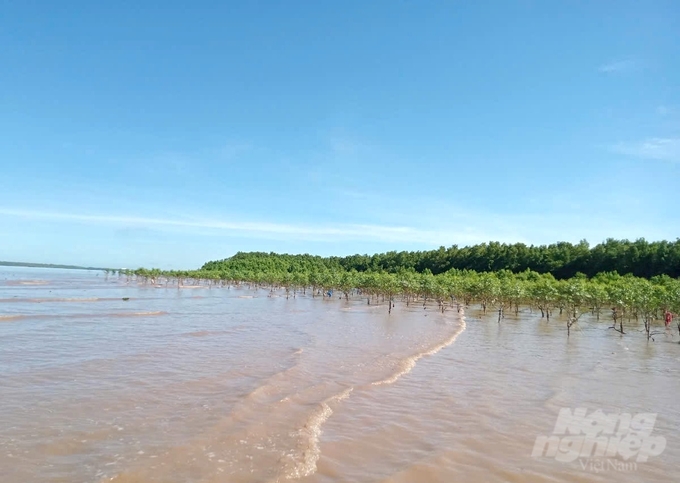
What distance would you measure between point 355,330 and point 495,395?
1256cm

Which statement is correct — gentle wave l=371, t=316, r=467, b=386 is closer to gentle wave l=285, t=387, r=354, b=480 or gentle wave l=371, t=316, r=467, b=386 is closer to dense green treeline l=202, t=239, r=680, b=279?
gentle wave l=285, t=387, r=354, b=480

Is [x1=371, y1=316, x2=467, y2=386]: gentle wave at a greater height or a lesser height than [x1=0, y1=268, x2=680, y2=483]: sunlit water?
greater

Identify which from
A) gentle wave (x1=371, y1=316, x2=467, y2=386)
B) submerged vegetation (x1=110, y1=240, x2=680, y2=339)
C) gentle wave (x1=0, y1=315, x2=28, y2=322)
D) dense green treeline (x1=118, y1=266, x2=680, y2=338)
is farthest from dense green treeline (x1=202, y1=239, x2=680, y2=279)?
gentle wave (x1=0, y1=315, x2=28, y2=322)

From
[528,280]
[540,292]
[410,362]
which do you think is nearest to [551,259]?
[528,280]

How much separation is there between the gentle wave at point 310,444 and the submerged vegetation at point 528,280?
55.4ft

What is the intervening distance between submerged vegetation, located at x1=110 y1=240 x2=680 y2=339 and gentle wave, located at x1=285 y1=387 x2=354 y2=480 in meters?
16.9

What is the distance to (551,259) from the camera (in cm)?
6372

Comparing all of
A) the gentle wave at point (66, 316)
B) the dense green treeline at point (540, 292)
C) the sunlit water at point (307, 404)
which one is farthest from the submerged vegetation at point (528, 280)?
the gentle wave at point (66, 316)

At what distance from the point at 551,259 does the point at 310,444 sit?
63811 mm

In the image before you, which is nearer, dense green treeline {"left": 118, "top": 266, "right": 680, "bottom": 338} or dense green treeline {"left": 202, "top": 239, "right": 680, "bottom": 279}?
dense green treeline {"left": 118, "top": 266, "right": 680, "bottom": 338}

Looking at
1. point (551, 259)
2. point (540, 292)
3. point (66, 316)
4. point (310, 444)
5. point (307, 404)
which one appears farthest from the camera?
point (551, 259)

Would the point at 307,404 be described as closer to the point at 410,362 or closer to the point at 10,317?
the point at 410,362

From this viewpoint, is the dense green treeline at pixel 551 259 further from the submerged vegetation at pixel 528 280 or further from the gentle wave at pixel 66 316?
the gentle wave at pixel 66 316

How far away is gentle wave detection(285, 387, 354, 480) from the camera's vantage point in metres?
6.18
